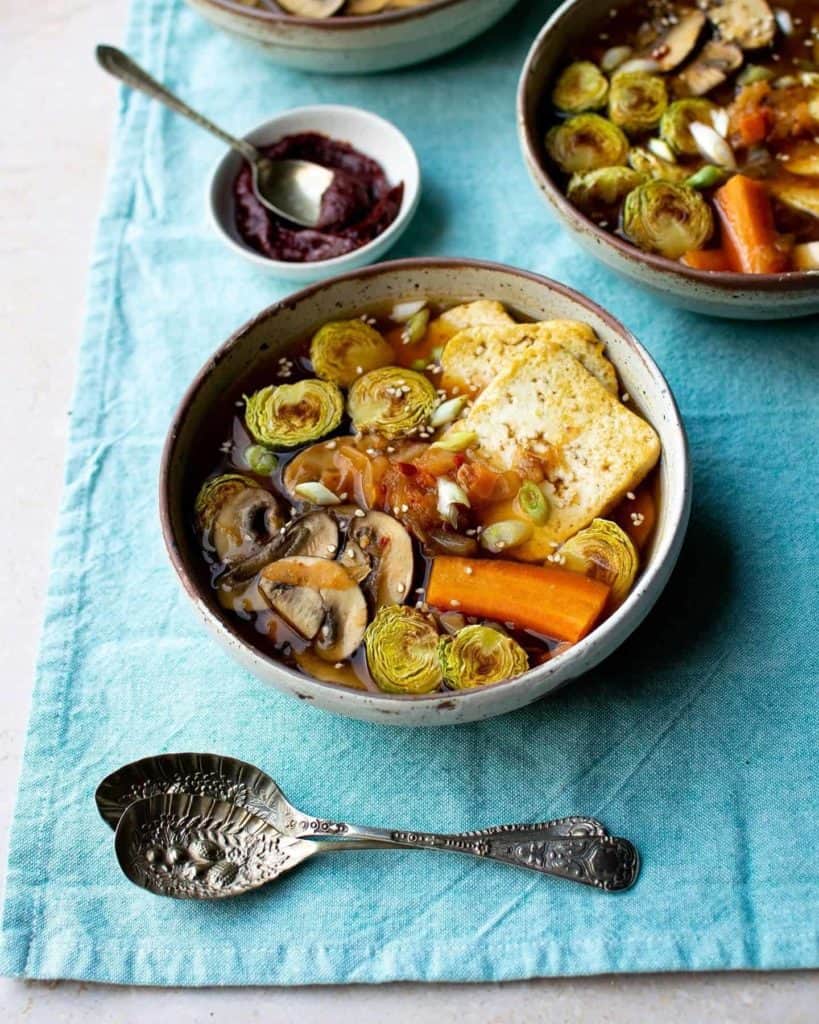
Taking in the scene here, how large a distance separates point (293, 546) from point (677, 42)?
6.22 ft

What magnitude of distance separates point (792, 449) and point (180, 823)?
1.65 metres

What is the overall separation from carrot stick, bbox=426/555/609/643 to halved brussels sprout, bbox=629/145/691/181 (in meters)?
1.22

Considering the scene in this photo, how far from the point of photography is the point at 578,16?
3.27 metres

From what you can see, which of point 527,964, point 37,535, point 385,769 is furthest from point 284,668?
point 37,535

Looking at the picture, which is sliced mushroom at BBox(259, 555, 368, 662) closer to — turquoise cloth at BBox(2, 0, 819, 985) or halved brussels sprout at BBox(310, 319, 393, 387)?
turquoise cloth at BBox(2, 0, 819, 985)

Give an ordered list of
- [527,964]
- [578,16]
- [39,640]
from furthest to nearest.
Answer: [578,16], [39,640], [527,964]

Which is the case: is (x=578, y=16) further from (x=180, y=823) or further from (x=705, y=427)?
(x=180, y=823)

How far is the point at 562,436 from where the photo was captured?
2.56 m

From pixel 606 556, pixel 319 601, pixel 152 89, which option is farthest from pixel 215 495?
pixel 152 89

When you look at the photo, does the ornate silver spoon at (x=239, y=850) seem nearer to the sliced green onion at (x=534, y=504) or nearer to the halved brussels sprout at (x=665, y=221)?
the sliced green onion at (x=534, y=504)

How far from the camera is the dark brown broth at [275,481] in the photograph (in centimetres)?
236

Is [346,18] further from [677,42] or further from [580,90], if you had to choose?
[677,42]

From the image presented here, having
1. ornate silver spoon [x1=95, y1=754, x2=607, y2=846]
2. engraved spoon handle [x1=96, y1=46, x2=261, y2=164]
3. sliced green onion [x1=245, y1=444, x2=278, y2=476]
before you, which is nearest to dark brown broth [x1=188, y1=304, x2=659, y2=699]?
sliced green onion [x1=245, y1=444, x2=278, y2=476]

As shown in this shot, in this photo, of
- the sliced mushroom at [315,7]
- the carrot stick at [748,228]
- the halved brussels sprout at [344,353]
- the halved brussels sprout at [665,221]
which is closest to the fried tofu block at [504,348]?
the halved brussels sprout at [344,353]
